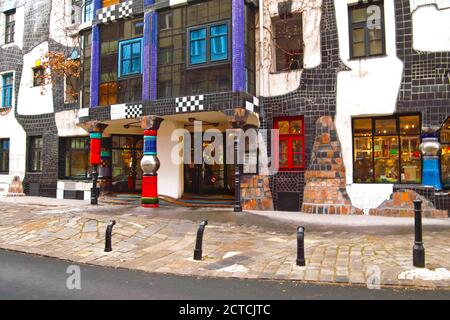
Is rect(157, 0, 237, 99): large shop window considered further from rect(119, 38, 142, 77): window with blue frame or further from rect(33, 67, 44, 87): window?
rect(33, 67, 44, 87): window

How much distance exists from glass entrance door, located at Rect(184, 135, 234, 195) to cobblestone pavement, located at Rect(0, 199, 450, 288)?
4.91 m

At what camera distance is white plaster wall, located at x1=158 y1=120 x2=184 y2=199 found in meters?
15.8

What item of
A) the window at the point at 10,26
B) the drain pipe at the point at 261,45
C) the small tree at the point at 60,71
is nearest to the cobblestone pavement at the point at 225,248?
the drain pipe at the point at 261,45

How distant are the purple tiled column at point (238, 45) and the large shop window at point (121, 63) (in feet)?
13.2

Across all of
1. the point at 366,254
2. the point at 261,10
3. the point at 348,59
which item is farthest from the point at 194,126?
the point at 366,254

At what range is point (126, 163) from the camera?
17984mm

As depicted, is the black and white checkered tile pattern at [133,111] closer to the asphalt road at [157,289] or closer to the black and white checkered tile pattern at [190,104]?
the black and white checkered tile pattern at [190,104]

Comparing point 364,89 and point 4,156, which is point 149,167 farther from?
point 4,156

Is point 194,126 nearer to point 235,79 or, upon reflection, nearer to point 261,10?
point 235,79

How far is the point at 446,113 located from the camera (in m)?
11.6

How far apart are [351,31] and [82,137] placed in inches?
499

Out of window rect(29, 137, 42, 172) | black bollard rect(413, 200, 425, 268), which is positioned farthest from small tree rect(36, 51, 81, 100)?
black bollard rect(413, 200, 425, 268)

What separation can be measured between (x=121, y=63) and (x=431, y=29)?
11.1m

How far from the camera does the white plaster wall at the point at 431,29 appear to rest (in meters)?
11.7
